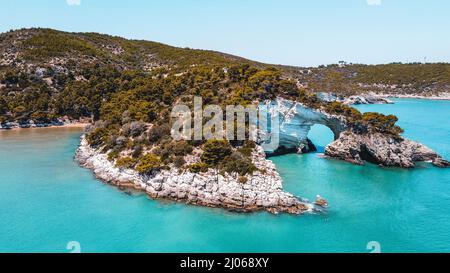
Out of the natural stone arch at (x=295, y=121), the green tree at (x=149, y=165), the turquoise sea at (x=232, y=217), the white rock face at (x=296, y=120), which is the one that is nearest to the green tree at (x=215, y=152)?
the green tree at (x=149, y=165)

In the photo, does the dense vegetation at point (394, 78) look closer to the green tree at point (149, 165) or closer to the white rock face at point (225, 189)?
the green tree at point (149, 165)

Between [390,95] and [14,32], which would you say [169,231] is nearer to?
[14,32]

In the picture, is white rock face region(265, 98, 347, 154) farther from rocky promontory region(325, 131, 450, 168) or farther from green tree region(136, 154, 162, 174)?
green tree region(136, 154, 162, 174)

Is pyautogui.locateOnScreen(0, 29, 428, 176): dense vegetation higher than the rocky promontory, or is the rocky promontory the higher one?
pyautogui.locateOnScreen(0, 29, 428, 176): dense vegetation

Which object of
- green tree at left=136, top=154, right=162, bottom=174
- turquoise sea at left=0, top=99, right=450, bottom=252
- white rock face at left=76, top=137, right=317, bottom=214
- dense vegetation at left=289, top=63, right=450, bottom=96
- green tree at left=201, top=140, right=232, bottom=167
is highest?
dense vegetation at left=289, top=63, right=450, bottom=96

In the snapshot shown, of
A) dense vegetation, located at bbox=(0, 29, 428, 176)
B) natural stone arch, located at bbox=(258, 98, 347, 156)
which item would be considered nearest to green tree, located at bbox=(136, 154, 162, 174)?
dense vegetation, located at bbox=(0, 29, 428, 176)
